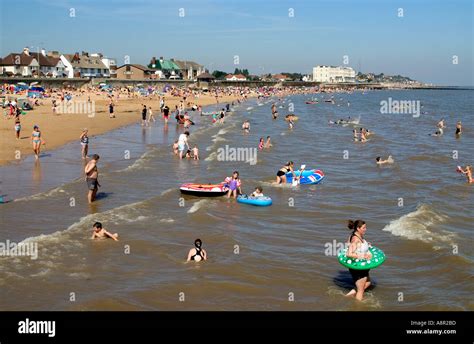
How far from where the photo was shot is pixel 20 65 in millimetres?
88625

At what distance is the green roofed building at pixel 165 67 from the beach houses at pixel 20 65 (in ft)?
133

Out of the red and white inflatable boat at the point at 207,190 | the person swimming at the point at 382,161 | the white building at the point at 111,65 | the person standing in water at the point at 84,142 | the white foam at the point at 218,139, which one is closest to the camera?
the red and white inflatable boat at the point at 207,190

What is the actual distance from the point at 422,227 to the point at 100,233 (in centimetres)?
807

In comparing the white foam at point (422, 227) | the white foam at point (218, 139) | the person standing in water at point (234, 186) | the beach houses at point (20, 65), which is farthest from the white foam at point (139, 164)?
the beach houses at point (20, 65)

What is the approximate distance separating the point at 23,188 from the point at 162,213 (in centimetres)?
491

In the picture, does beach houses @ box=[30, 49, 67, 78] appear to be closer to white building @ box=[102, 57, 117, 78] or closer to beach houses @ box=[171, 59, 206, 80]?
white building @ box=[102, 57, 117, 78]

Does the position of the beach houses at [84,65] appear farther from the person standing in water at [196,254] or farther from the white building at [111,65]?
the person standing in water at [196,254]

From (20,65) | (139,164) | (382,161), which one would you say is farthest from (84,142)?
(20,65)

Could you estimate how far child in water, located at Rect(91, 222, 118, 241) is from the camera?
1199cm

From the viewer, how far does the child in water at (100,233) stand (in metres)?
12.0

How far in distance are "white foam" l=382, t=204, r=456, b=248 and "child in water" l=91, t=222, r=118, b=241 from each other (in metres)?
6.73

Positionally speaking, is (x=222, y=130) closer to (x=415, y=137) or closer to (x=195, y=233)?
(x=415, y=137)

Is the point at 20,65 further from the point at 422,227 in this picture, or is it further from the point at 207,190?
A: the point at 422,227

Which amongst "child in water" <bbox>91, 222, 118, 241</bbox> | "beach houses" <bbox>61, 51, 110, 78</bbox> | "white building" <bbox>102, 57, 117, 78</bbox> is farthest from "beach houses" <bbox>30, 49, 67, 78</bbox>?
"child in water" <bbox>91, 222, 118, 241</bbox>
